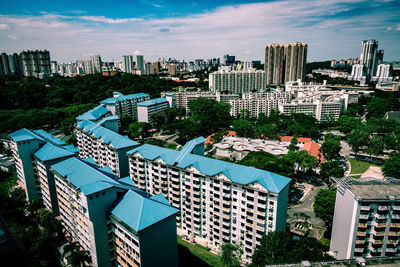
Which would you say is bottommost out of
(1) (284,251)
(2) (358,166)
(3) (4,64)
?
(2) (358,166)

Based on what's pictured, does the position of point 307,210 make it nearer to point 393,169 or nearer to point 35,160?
point 393,169

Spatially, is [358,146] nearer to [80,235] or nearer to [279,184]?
[279,184]

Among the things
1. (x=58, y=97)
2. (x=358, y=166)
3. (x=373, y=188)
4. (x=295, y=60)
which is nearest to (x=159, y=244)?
(x=373, y=188)

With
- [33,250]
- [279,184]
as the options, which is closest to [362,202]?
[279,184]

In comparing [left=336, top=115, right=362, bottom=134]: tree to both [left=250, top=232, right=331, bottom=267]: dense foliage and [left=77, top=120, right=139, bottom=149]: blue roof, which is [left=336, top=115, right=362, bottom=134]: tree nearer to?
[left=250, top=232, right=331, bottom=267]: dense foliage

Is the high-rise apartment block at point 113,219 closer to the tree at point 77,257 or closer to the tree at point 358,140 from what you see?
the tree at point 77,257

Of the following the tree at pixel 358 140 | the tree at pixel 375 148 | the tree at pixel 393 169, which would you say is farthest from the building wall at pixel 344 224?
the tree at pixel 358 140

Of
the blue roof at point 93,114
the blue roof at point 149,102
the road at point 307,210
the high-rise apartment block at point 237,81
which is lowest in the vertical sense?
the road at point 307,210
